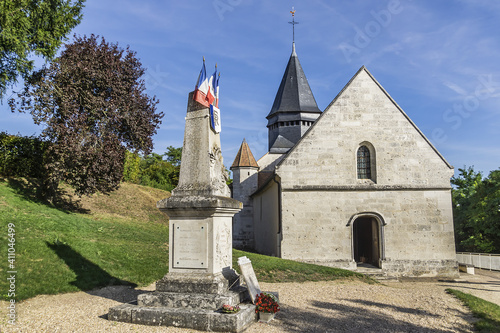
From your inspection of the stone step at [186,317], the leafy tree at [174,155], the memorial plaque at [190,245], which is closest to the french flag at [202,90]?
the memorial plaque at [190,245]

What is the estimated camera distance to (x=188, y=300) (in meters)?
6.23

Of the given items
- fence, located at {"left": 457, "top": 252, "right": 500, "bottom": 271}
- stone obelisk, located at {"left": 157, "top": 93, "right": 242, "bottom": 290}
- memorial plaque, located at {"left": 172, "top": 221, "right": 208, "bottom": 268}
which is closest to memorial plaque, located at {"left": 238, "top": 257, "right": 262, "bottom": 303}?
stone obelisk, located at {"left": 157, "top": 93, "right": 242, "bottom": 290}

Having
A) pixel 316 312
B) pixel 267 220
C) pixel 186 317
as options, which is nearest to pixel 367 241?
pixel 267 220

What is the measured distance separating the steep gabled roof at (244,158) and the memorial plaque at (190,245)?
21.1m

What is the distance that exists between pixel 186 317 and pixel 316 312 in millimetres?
3221

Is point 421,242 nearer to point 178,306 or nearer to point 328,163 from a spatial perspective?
point 328,163

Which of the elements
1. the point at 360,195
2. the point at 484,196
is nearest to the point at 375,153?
the point at 360,195

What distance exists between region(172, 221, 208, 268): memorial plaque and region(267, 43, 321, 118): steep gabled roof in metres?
24.8

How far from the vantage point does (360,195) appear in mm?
16312

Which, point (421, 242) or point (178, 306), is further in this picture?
point (421, 242)

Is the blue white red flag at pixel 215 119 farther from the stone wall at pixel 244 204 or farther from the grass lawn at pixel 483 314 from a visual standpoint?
the stone wall at pixel 244 204

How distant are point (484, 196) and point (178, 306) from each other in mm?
28431

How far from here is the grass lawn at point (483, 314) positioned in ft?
22.5

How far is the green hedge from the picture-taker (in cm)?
1552
